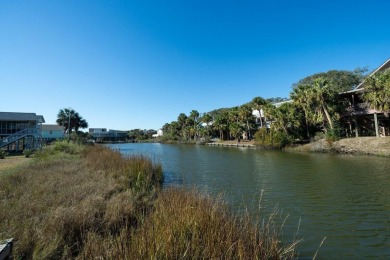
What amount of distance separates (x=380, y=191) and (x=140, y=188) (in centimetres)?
1056

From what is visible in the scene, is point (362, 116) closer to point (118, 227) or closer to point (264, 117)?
point (264, 117)

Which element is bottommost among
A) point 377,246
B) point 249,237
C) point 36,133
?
point 377,246

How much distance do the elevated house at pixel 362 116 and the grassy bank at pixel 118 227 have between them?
32639 mm

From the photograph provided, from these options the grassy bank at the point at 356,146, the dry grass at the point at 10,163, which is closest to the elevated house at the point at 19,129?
the dry grass at the point at 10,163

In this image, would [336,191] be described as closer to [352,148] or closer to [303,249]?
[303,249]

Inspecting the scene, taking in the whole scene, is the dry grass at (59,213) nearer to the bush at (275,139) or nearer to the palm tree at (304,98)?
the palm tree at (304,98)

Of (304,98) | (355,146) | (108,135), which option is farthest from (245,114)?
(108,135)

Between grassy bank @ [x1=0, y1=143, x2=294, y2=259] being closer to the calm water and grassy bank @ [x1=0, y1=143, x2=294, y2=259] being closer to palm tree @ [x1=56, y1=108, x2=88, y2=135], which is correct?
the calm water

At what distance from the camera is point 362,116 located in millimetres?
34344

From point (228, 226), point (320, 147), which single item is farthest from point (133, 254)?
point (320, 147)

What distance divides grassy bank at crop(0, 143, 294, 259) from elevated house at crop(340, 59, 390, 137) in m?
32.6

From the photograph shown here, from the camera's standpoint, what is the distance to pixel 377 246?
19.2 feet

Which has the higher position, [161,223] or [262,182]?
[161,223]

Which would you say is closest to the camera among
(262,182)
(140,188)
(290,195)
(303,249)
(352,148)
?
(303,249)
